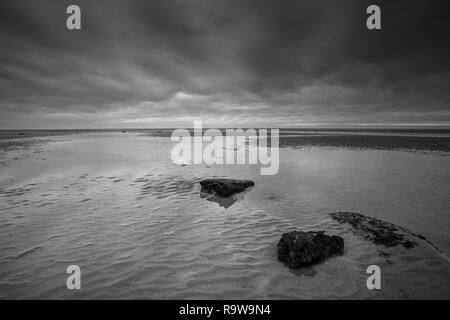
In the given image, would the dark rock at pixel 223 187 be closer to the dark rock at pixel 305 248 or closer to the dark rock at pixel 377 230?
the dark rock at pixel 377 230

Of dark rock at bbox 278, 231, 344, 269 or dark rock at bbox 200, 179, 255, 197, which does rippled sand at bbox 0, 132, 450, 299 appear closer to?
dark rock at bbox 278, 231, 344, 269

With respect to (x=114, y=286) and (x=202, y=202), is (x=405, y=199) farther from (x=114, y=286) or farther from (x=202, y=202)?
(x=114, y=286)

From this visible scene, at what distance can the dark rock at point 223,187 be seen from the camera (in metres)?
10.0

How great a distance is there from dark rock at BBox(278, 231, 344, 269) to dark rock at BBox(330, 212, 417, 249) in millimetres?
1362

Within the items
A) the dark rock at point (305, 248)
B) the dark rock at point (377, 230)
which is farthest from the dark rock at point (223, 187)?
the dark rock at point (305, 248)

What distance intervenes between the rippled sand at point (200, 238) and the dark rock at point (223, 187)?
570 millimetres

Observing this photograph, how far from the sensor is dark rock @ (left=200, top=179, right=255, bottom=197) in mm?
10016

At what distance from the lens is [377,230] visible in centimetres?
631

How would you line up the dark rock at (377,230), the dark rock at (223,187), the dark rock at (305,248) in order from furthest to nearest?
the dark rock at (223,187) < the dark rock at (377,230) < the dark rock at (305,248)

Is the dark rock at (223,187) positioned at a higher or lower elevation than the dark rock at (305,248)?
higher
